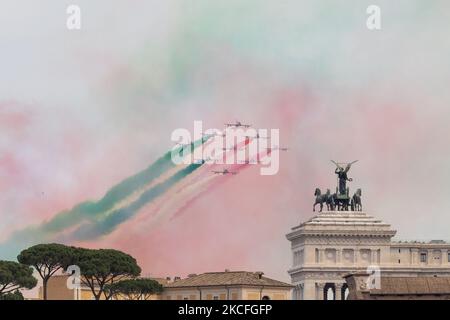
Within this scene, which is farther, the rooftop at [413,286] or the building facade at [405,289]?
the rooftop at [413,286]

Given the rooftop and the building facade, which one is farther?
the rooftop

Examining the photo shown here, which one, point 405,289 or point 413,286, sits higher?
point 413,286

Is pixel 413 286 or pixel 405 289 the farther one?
pixel 413 286
